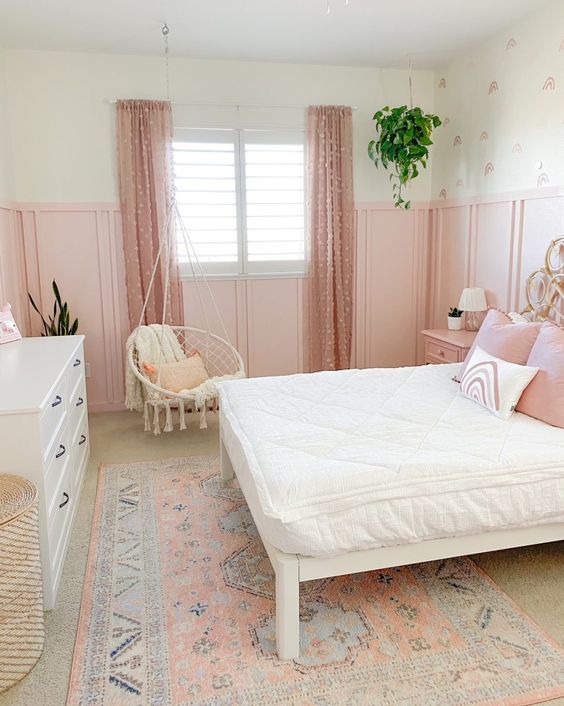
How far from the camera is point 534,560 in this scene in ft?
8.29

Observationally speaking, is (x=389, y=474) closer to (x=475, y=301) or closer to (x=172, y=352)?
(x=475, y=301)

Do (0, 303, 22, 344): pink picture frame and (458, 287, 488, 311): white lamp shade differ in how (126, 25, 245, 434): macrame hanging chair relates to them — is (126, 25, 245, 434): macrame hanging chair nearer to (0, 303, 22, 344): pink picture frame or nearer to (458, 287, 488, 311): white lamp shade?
(0, 303, 22, 344): pink picture frame

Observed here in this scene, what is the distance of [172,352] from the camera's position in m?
4.36

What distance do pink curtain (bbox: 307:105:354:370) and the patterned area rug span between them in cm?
246

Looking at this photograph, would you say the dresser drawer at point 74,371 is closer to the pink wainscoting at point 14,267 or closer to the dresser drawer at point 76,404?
the dresser drawer at point 76,404

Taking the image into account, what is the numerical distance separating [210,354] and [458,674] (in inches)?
131

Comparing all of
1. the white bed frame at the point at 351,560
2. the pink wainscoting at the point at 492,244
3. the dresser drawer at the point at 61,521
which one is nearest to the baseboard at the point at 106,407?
the dresser drawer at the point at 61,521

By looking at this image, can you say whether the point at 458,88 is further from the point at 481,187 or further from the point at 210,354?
the point at 210,354

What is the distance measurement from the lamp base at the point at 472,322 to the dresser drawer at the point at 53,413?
117 inches

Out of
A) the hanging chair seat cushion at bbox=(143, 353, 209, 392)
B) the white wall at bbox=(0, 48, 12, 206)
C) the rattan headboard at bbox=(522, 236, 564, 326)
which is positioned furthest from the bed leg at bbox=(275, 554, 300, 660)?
the white wall at bbox=(0, 48, 12, 206)

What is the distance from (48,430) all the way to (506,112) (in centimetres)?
351

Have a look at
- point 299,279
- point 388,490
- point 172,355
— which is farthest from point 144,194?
point 388,490

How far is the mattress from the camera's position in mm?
1914

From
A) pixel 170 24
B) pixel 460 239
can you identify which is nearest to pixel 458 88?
pixel 460 239
